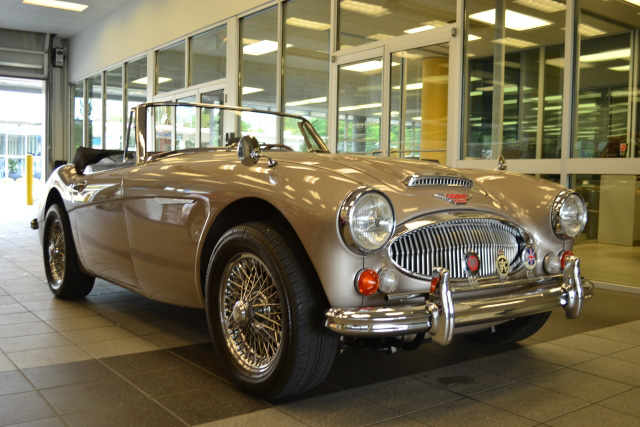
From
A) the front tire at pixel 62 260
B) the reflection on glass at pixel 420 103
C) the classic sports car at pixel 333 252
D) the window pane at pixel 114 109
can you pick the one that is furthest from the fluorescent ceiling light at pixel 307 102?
the window pane at pixel 114 109

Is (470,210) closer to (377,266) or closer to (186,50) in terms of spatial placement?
(377,266)

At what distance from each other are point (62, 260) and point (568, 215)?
347cm

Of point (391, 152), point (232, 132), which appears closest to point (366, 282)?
point (232, 132)

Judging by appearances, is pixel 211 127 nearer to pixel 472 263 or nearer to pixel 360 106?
pixel 360 106

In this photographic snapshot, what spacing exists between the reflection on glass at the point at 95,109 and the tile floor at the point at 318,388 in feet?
45.2

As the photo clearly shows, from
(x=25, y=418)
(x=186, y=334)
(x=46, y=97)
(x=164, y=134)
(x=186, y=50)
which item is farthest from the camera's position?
(x=46, y=97)

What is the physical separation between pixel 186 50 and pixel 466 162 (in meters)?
7.00

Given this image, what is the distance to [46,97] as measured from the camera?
18781 millimetres

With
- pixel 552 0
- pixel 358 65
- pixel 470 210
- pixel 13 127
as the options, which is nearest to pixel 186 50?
pixel 358 65

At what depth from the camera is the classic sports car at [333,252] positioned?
2.31 m

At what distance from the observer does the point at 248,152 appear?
2805 millimetres

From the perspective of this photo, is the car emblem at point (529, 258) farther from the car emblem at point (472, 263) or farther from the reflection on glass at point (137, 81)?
the reflection on glass at point (137, 81)

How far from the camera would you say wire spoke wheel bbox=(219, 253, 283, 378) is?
256cm

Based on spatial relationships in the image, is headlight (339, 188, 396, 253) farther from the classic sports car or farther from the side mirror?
the side mirror
